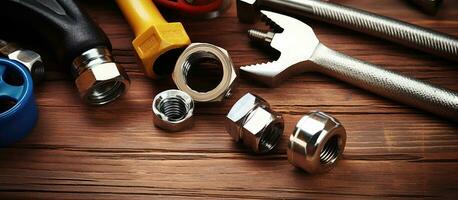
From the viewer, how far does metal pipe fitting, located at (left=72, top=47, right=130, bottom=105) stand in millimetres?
1042

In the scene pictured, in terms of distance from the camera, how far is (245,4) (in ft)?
3.89

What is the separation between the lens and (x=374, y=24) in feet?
3.77

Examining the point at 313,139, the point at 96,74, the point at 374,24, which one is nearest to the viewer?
the point at 313,139

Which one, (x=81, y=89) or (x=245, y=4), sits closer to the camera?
(x=81, y=89)

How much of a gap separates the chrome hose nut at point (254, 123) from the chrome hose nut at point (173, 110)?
0.07 metres

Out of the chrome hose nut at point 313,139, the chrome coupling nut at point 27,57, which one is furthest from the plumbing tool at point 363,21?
the chrome coupling nut at point 27,57

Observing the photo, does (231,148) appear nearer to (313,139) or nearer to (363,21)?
(313,139)

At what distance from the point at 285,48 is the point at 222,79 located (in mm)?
133

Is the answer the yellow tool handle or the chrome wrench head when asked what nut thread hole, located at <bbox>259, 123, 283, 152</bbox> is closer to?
the chrome wrench head

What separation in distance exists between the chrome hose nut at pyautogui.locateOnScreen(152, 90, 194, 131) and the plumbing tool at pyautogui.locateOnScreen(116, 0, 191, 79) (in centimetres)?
6

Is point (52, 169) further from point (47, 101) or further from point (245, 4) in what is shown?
point (245, 4)

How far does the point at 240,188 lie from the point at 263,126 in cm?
10

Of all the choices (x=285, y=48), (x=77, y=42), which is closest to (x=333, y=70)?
(x=285, y=48)

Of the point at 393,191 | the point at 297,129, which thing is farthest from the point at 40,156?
the point at 393,191
